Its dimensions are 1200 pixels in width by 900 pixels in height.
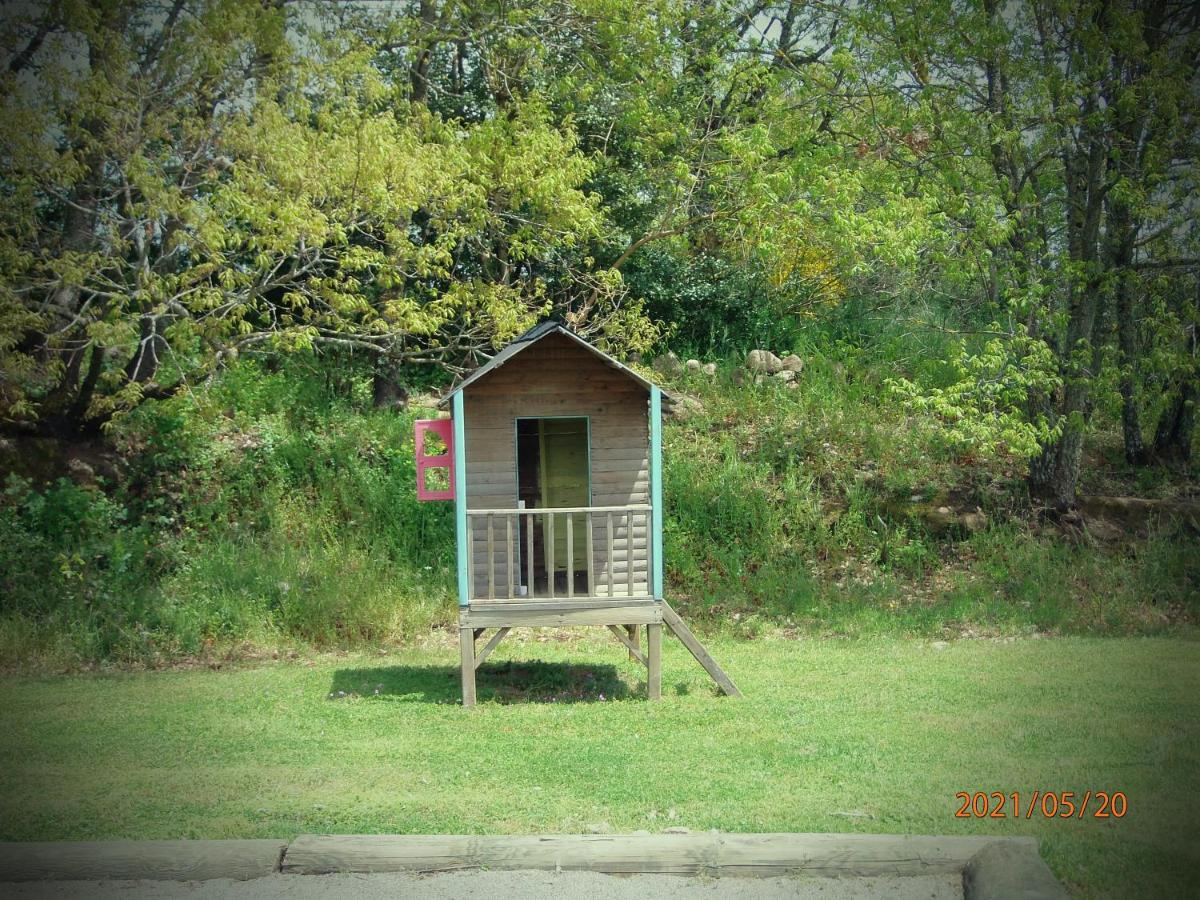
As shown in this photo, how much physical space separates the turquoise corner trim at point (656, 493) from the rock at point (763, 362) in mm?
8234

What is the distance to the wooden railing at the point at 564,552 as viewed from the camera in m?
8.80

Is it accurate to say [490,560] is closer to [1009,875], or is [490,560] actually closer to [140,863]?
[140,863]

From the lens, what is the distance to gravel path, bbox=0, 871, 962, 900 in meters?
5.28

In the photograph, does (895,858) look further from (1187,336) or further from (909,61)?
(909,61)

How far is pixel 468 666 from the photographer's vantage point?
29.1 ft

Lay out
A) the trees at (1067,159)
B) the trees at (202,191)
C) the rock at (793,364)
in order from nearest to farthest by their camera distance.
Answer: the trees at (202,191)
the trees at (1067,159)
the rock at (793,364)

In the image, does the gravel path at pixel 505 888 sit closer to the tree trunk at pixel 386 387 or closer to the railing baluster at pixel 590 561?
the railing baluster at pixel 590 561

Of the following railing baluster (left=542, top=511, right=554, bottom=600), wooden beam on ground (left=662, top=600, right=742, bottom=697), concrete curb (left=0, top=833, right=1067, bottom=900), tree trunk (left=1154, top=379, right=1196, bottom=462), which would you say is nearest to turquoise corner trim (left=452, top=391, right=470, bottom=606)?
railing baluster (left=542, top=511, right=554, bottom=600)

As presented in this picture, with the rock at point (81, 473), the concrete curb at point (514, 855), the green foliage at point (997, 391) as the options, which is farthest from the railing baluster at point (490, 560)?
the rock at point (81, 473)

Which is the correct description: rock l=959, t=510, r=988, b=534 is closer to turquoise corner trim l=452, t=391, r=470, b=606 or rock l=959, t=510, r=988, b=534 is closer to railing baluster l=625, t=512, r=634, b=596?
railing baluster l=625, t=512, r=634, b=596

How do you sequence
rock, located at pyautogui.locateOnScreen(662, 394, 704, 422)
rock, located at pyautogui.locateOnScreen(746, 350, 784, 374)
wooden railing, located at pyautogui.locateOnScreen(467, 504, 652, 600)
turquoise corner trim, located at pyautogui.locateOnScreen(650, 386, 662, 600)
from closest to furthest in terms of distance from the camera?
wooden railing, located at pyautogui.locateOnScreen(467, 504, 652, 600), turquoise corner trim, located at pyautogui.locateOnScreen(650, 386, 662, 600), rock, located at pyautogui.locateOnScreen(662, 394, 704, 422), rock, located at pyautogui.locateOnScreen(746, 350, 784, 374)

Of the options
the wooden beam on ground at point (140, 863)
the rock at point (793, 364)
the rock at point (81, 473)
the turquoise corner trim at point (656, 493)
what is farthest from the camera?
the rock at point (793, 364)

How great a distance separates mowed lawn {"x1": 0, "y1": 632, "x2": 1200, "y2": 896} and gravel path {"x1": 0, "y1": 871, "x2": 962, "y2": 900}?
0.45 metres

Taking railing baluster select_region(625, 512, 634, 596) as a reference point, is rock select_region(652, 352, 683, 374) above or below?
above
